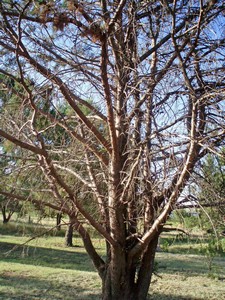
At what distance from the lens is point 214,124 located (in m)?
3.77

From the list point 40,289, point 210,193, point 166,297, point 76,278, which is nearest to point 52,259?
point 76,278

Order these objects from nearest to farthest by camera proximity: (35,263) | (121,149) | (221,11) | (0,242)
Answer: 1. (221,11)
2. (121,149)
3. (35,263)
4. (0,242)

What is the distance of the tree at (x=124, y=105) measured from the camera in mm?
3502

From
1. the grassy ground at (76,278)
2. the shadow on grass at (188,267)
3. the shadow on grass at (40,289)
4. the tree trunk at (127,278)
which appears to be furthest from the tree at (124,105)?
the shadow on grass at (188,267)

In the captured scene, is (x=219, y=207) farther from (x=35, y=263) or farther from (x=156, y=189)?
(x=35, y=263)

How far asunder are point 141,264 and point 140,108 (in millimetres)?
1772

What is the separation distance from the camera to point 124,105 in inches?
166

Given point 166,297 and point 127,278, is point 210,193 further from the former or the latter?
point 166,297

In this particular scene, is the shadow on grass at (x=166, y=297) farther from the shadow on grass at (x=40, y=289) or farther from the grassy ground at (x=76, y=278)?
the shadow on grass at (x=40, y=289)

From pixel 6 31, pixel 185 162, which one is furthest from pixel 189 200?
pixel 6 31

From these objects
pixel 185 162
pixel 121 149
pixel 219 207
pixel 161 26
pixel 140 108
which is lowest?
pixel 219 207

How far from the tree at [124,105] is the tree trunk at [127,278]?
0.04 ft

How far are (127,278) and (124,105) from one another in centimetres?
190

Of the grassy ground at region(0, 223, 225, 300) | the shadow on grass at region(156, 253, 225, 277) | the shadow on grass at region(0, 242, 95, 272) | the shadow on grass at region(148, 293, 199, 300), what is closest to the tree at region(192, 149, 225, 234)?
the grassy ground at region(0, 223, 225, 300)
